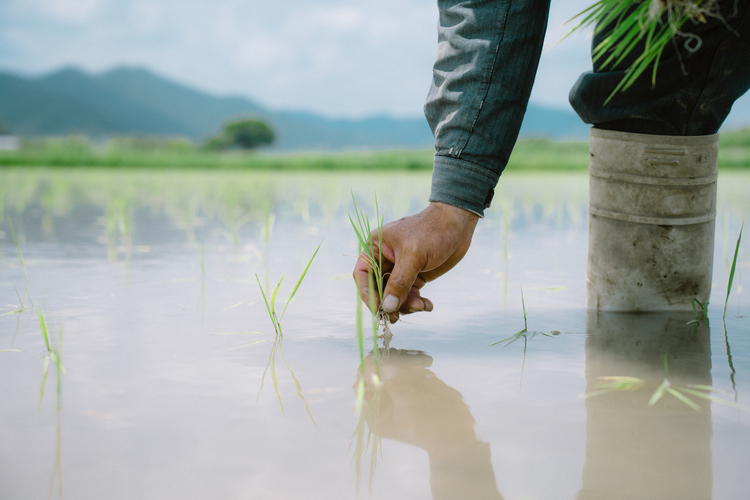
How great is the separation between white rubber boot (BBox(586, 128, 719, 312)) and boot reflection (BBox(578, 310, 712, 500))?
0.21m

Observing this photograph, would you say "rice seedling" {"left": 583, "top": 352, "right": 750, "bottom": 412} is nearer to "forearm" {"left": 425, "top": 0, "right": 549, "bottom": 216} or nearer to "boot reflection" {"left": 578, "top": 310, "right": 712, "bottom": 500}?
"boot reflection" {"left": 578, "top": 310, "right": 712, "bottom": 500}

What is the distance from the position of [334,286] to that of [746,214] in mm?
2519

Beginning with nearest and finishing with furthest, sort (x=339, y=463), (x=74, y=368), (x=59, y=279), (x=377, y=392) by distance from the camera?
1. (x=339, y=463)
2. (x=377, y=392)
3. (x=74, y=368)
4. (x=59, y=279)

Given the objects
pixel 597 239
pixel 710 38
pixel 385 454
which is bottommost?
pixel 385 454

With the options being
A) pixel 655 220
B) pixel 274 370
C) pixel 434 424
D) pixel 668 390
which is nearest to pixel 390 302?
pixel 274 370

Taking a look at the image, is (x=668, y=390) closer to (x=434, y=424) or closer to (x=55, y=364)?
(x=434, y=424)

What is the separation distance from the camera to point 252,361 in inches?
36.9

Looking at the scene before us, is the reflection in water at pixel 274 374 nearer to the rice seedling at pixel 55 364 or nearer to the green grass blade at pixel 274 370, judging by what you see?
the green grass blade at pixel 274 370

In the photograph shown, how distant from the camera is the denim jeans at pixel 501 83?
110 centimetres

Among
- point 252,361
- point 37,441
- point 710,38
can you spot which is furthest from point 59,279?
point 710,38

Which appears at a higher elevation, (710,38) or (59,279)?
(710,38)

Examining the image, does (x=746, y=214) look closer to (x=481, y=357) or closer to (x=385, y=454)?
(x=481, y=357)

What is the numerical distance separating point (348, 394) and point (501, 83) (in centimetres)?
66

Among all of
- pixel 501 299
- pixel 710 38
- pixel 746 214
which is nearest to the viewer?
pixel 710 38
